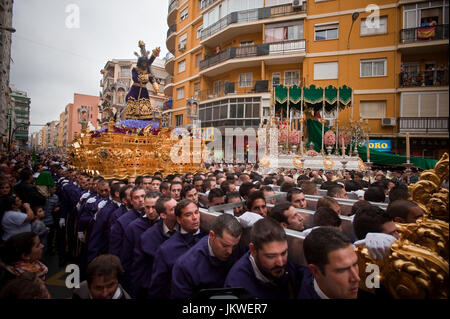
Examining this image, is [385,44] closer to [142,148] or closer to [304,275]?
[142,148]

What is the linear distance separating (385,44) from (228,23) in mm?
12898

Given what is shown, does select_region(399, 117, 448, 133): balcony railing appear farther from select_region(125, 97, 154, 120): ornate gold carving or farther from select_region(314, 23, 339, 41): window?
select_region(125, 97, 154, 120): ornate gold carving

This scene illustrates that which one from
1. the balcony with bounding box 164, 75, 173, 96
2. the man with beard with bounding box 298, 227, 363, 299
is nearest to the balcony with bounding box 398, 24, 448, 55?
the man with beard with bounding box 298, 227, 363, 299

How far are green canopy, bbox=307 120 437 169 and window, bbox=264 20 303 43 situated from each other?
9757 mm

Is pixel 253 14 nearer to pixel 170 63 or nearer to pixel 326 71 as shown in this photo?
pixel 326 71

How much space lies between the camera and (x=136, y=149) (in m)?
8.27

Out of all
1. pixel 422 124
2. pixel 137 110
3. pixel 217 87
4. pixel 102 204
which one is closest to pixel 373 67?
pixel 422 124

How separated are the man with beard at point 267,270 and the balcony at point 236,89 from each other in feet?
67.8

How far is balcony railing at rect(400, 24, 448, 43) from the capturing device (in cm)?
1553

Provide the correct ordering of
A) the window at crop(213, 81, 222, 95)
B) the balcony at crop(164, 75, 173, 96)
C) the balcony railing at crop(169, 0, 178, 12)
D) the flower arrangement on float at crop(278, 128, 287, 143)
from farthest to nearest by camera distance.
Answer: the balcony at crop(164, 75, 173, 96) → the balcony railing at crop(169, 0, 178, 12) → the window at crop(213, 81, 222, 95) → the flower arrangement on float at crop(278, 128, 287, 143)

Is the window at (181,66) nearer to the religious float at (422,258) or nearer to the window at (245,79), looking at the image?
the window at (245,79)

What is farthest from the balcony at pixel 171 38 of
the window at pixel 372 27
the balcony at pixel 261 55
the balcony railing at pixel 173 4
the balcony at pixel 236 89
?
the window at pixel 372 27

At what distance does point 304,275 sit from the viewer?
76.0 inches
